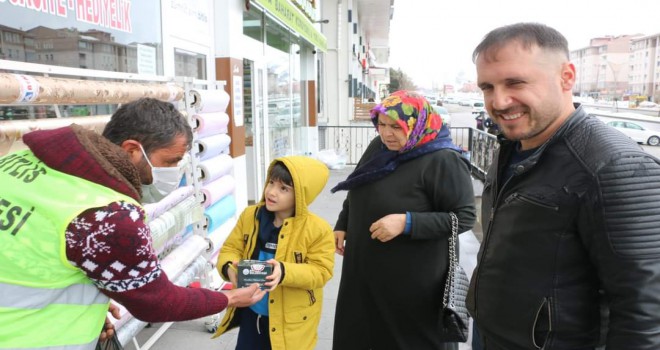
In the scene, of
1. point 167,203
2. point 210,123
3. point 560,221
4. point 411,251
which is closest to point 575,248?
point 560,221

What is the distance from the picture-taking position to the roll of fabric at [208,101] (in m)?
3.46

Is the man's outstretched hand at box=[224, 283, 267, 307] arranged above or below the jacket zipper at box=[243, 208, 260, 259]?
below

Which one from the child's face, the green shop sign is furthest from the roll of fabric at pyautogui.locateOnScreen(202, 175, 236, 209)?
the green shop sign

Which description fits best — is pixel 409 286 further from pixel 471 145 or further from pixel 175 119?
pixel 471 145

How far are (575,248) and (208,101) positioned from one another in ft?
9.47

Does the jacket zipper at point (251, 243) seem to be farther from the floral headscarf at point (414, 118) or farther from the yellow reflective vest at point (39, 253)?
the yellow reflective vest at point (39, 253)

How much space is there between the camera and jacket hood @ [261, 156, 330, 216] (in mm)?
2363

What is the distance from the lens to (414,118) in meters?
2.43

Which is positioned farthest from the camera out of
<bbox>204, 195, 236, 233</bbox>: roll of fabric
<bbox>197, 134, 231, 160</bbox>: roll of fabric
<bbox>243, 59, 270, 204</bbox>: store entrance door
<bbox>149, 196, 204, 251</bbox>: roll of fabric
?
<bbox>243, 59, 270, 204</bbox>: store entrance door

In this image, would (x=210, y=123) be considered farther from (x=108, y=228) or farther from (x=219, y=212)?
(x=108, y=228)

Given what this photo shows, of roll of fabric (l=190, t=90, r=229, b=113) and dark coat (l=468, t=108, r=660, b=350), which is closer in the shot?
dark coat (l=468, t=108, r=660, b=350)

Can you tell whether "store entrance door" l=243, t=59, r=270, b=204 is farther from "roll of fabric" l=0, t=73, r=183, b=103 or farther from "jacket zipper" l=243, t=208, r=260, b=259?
"jacket zipper" l=243, t=208, r=260, b=259

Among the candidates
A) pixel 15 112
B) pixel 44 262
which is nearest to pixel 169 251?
pixel 15 112

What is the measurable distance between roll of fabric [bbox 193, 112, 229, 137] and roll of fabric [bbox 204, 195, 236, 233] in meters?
0.58
